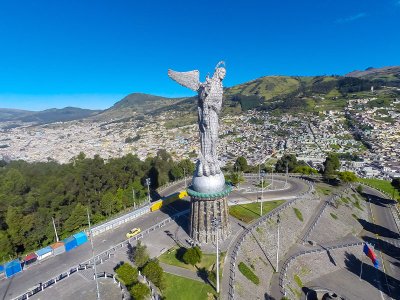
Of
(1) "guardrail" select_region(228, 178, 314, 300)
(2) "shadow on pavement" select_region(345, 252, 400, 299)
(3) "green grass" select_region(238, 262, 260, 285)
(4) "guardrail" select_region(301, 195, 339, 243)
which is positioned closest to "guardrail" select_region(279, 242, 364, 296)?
(2) "shadow on pavement" select_region(345, 252, 400, 299)

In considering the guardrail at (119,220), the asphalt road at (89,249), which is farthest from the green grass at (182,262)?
the guardrail at (119,220)

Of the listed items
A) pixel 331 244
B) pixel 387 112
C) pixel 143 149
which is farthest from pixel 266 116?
pixel 331 244

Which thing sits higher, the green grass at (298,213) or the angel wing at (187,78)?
the angel wing at (187,78)

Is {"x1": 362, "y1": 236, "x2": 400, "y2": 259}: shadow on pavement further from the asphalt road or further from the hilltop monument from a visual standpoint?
the hilltop monument

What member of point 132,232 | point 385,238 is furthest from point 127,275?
point 385,238

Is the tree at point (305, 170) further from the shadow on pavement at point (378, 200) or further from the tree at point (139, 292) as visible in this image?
the tree at point (139, 292)
